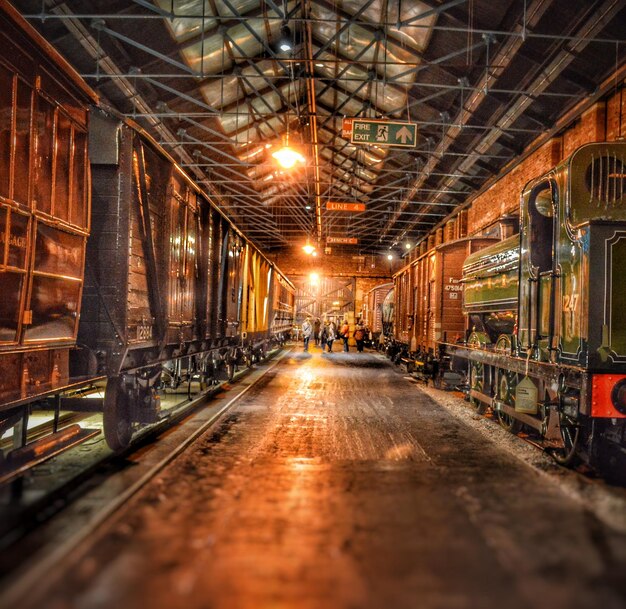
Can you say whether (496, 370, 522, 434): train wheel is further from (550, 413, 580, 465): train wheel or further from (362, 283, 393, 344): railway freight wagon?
(362, 283, 393, 344): railway freight wagon

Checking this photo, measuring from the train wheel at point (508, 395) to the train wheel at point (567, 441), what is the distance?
1.55 metres

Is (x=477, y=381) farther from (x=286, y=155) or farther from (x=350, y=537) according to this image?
(x=286, y=155)

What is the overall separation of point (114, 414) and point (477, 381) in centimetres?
619

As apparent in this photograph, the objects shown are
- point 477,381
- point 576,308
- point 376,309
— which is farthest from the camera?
point 376,309

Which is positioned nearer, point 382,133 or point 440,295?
point 382,133

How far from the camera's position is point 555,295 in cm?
587

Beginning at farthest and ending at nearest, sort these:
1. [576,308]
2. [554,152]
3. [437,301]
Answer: [554,152] < [437,301] < [576,308]

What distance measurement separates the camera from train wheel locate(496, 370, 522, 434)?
727 cm

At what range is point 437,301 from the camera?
43.3ft

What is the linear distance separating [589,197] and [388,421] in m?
4.42

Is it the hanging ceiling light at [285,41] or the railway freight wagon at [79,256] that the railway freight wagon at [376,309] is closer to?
the hanging ceiling light at [285,41]

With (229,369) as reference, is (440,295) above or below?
above

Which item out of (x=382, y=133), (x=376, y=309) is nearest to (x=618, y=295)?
(x=382, y=133)

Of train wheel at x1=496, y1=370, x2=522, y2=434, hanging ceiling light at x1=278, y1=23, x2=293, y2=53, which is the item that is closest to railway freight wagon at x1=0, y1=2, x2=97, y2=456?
train wheel at x1=496, y1=370, x2=522, y2=434
